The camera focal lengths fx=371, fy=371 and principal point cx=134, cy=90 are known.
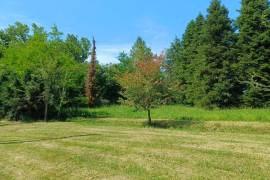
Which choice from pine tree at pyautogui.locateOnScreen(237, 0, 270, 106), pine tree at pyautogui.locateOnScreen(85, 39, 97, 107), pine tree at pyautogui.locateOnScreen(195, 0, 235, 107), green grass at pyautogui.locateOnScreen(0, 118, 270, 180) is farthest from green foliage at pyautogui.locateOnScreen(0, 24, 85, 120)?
pine tree at pyautogui.locateOnScreen(237, 0, 270, 106)

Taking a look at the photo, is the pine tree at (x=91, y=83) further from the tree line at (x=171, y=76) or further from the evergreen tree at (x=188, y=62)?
the evergreen tree at (x=188, y=62)

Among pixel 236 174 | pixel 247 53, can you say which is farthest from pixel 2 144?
pixel 247 53

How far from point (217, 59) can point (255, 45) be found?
4757 millimetres

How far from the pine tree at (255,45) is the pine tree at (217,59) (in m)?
1.88

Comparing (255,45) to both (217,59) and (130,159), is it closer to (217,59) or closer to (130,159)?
(217,59)

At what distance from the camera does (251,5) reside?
33500 millimetres

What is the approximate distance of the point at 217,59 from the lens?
1455 inches

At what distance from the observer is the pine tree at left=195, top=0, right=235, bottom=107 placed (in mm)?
35906

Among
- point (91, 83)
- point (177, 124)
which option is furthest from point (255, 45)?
point (91, 83)

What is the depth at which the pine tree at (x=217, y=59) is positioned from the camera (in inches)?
1414

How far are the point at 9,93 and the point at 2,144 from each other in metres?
17.4

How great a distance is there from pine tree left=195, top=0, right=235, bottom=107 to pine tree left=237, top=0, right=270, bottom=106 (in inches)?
74.2

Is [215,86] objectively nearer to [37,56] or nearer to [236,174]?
[37,56]

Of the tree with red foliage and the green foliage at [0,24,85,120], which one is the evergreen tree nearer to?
the green foliage at [0,24,85,120]
